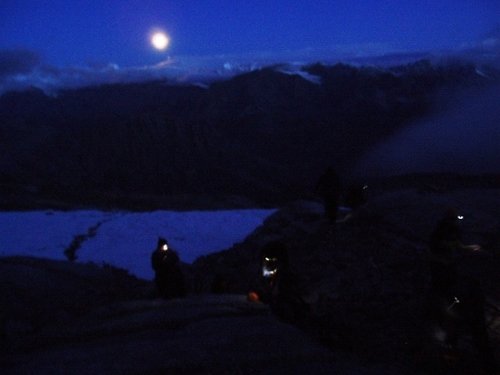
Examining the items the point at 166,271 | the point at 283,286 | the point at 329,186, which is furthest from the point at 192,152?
the point at 283,286

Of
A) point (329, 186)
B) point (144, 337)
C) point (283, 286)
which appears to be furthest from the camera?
point (329, 186)

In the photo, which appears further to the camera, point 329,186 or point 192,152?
point 192,152

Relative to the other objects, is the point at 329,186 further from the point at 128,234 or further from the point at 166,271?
the point at 128,234

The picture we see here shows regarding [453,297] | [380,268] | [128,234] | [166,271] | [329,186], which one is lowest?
[128,234]

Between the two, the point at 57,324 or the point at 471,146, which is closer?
the point at 57,324

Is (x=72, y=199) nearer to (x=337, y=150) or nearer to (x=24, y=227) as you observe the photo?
(x=24, y=227)

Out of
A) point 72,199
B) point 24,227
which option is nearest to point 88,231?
point 24,227

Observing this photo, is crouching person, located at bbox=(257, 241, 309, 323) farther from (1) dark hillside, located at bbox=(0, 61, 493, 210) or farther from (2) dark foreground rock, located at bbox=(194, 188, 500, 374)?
(1) dark hillside, located at bbox=(0, 61, 493, 210)

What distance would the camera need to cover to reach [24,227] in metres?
29.2

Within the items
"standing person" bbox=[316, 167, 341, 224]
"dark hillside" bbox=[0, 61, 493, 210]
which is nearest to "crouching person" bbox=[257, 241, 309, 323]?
"standing person" bbox=[316, 167, 341, 224]

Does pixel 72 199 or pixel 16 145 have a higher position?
pixel 16 145

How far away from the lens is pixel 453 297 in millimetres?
6512

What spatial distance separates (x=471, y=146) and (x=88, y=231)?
15167cm

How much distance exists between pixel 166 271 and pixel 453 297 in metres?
5.76
